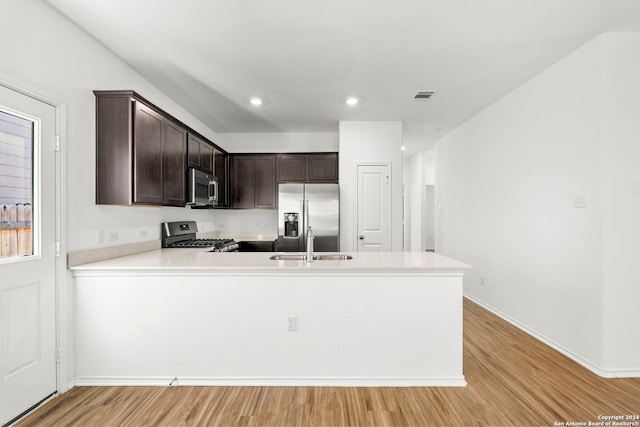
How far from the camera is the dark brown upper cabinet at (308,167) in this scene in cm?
520

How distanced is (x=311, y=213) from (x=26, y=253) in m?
3.14

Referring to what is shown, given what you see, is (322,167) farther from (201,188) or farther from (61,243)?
(61,243)

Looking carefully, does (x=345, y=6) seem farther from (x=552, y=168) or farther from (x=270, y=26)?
(x=552, y=168)

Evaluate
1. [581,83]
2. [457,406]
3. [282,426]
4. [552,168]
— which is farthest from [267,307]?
[581,83]

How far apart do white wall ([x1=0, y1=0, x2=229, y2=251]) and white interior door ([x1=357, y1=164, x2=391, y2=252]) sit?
310cm

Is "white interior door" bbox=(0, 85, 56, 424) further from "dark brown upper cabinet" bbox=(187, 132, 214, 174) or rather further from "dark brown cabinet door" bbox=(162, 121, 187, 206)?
"dark brown upper cabinet" bbox=(187, 132, 214, 174)

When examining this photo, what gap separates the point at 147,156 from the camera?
2715 mm

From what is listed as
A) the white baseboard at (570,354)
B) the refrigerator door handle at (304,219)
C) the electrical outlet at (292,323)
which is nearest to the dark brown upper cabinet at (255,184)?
the refrigerator door handle at (304,219)

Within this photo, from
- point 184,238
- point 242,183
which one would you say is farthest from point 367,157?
point 184,238

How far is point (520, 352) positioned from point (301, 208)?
305 cm

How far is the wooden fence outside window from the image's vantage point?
6.09 feet

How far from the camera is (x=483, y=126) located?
4289 millimetres

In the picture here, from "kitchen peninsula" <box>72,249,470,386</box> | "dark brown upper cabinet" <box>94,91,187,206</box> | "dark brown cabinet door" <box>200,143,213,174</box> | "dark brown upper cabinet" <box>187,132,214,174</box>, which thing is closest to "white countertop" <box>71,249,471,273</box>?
"kitchen peninsula" <box>72,249,470,386</box>

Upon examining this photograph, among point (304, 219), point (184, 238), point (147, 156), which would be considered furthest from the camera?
point (304, 219)
